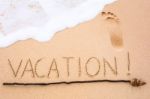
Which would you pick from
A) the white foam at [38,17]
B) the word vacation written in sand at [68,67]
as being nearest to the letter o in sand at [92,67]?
the word vacation written in sand at [68,67]

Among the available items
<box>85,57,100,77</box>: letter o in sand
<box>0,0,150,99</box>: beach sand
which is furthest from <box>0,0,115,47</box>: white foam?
<box>85,57,100,77</box>: letter o in sand

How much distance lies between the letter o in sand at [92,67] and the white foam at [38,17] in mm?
158

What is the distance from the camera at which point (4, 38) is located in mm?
1328

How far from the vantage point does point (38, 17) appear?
53.2 inches

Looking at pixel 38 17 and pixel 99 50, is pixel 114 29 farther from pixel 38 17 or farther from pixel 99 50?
pixel 38 17

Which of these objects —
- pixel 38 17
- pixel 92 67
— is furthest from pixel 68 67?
pixel 38 17

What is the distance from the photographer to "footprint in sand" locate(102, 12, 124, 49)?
1.36 meters

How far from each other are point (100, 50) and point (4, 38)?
1.22ft

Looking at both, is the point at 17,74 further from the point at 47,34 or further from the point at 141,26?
the point at 141,26

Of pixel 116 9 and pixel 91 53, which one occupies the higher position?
pixel 116 9

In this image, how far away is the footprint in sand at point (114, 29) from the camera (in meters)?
1.36

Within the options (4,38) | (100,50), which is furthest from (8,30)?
(100,50)

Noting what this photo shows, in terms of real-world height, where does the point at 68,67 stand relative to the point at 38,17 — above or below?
below

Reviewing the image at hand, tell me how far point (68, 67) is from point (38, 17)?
0.74ft
